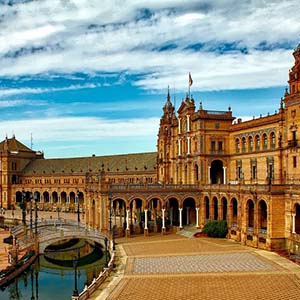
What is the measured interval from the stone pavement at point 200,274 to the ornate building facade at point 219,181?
501 centimetres

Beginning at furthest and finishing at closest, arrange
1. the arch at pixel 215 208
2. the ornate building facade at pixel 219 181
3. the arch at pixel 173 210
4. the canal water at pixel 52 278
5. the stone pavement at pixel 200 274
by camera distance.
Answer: the arch at pixel 173 210, the arch at pixel 215 208, the ornate building facade at pixel 219 181, the canal water at pixel 52 278, the stone pavement at pixel 200 274

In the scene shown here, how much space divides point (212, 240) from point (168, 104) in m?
35.2

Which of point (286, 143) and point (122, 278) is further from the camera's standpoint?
point (286, 143)

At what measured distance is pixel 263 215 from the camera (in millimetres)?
58156

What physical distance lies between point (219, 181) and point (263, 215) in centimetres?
1764

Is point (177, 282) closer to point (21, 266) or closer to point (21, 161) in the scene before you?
point (21, 266)

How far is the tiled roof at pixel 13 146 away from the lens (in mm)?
129663

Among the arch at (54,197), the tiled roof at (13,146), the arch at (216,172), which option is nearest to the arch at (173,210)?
the arch at (216,172)

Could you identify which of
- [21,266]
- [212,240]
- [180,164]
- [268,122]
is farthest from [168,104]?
[21,266]

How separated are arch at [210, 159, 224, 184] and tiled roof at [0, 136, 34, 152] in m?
70.5

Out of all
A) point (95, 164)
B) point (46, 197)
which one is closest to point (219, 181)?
point (95, 164)

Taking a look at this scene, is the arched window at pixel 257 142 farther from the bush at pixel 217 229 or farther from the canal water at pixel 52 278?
the canal water at pixel 52 278

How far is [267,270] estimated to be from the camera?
42250mm

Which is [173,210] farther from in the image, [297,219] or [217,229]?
[297,219]
